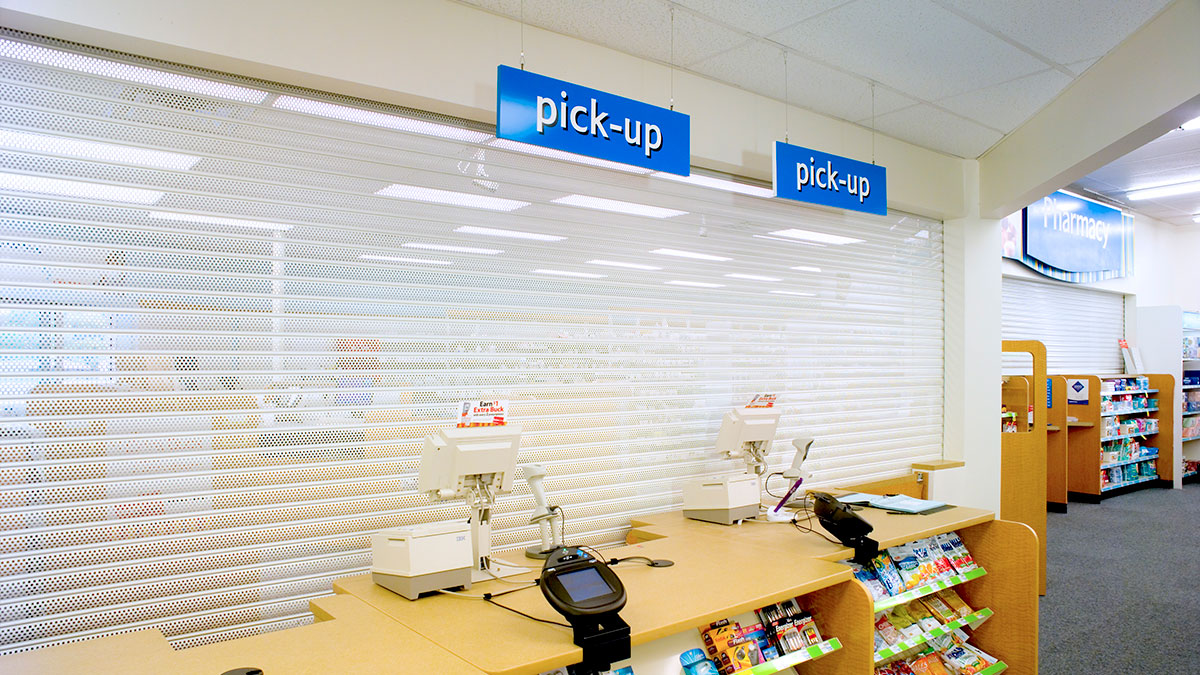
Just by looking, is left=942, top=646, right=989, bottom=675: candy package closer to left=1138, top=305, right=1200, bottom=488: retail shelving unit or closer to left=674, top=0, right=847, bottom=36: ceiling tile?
left=674, top=0, right=847, bottom=36: ceiling tile

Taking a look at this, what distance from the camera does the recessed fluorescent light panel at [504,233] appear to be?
3.23 m

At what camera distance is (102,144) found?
2438 millimetres

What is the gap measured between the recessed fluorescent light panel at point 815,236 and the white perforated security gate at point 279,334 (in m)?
0.81

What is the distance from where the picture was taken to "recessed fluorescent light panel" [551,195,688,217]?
3615mm

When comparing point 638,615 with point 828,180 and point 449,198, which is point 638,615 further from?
point 828,180

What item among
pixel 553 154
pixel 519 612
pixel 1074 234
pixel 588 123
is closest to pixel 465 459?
pixel 519 612

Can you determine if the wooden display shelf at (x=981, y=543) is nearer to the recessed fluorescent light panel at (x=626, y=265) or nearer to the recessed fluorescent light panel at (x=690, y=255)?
the recessed fluorescent light panel at (x=626, y=265)

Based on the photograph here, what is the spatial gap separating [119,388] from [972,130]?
17.6 ft

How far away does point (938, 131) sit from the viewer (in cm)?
506

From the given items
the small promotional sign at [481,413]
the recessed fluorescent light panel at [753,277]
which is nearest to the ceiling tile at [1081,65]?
the recessed fluorescent light panel at [753,277]

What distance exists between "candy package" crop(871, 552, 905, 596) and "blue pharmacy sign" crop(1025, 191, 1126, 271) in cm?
613

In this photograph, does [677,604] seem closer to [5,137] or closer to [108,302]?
[108,302]

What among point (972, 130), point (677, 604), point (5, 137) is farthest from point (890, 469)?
point (5, 137)

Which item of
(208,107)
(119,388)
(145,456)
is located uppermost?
(208,107)
